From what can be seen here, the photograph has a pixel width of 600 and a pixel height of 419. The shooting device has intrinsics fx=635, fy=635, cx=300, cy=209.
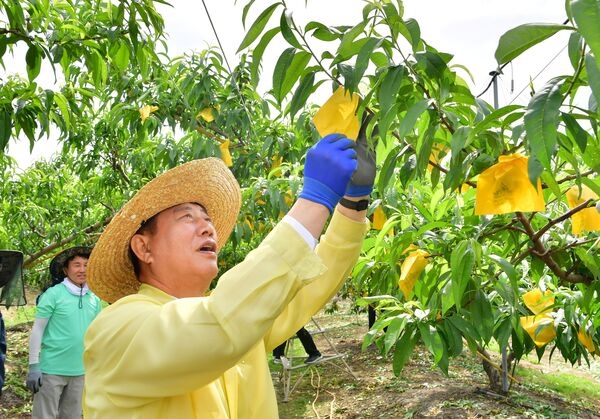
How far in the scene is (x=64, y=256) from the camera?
4.05 meters

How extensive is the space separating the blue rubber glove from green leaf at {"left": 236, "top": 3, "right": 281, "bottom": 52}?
0.81 feet

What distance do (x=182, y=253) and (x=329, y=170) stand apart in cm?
39

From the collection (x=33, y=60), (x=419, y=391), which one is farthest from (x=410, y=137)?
(x=419, y=391)

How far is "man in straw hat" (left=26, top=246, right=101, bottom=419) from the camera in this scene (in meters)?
3.81

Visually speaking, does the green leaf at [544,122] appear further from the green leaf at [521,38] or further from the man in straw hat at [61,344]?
the man in straw hat at [61,344]

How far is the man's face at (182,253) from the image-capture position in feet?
4.32

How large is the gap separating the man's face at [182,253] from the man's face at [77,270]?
2.74 metres

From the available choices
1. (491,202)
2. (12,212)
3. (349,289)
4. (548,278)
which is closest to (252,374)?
(491,202)

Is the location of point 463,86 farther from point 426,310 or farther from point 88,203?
point 88,203

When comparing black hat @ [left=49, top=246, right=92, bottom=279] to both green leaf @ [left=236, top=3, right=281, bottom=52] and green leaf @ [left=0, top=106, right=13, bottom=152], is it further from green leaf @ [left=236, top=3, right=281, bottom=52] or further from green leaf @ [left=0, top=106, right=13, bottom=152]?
green leaf @ [left=236, top=3, right=281, bottom=52]

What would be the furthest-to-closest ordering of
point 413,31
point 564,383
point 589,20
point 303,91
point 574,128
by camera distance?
point 564,383, point 303,91, point 413,31, point 574,128, point 589,20

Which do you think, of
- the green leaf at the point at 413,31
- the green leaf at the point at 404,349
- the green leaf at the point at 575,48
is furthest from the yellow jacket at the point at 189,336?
the green leaf at the point at 404,349

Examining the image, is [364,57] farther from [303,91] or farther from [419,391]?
[419,391]

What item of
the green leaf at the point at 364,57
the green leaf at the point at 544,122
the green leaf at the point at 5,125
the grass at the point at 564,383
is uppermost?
the green leaf at the point at 5,125
